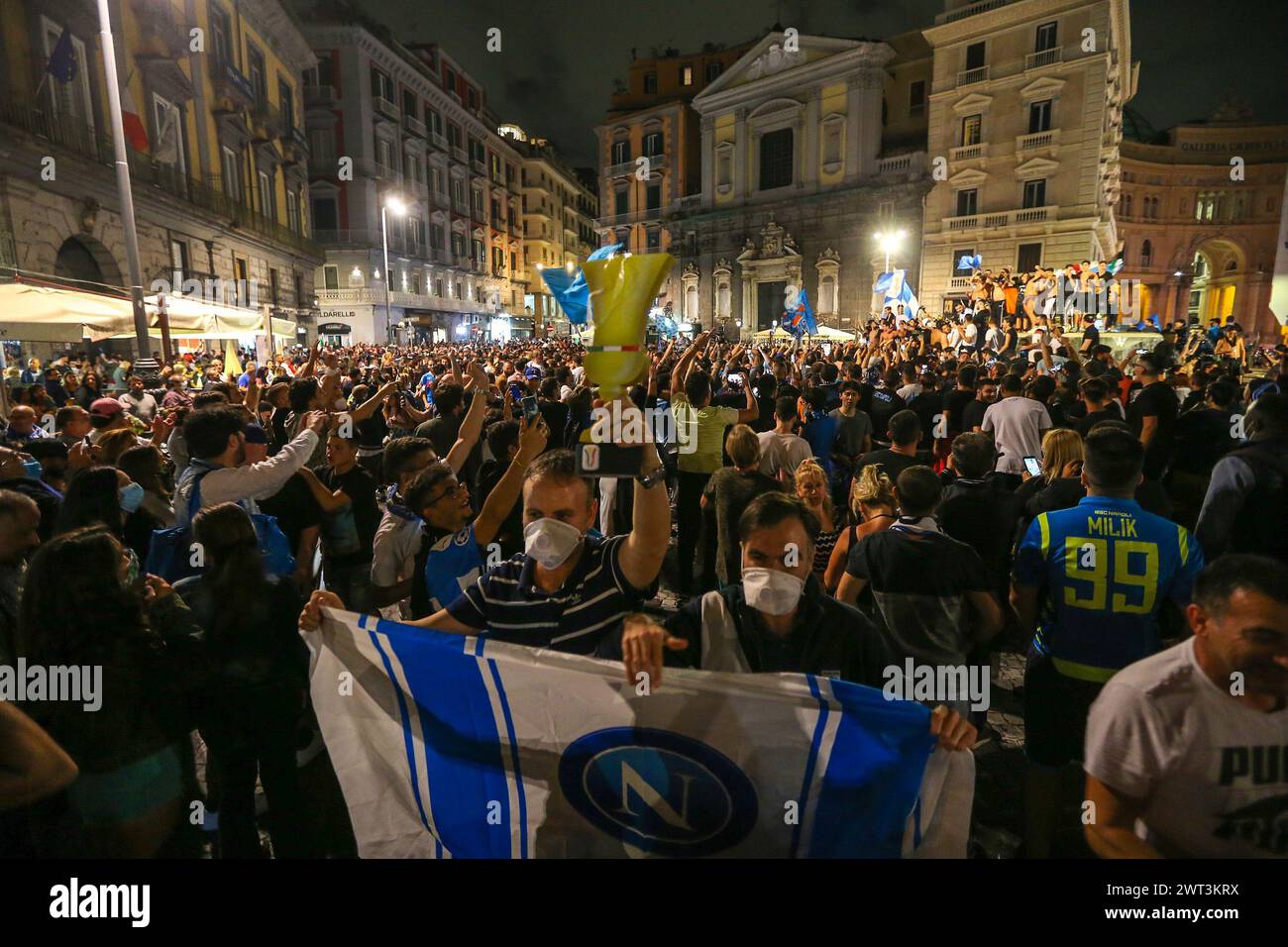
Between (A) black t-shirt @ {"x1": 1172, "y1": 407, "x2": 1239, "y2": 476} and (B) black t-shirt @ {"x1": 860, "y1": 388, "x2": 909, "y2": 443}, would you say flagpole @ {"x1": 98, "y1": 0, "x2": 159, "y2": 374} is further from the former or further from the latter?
(A) black t-shirt @ {"x1": 1172, "y1": 407, "x2": 1239, "y2": 476}

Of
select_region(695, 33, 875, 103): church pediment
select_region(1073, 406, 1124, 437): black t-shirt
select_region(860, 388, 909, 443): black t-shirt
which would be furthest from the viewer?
select_region(695, 33, 875, 103): church pediment

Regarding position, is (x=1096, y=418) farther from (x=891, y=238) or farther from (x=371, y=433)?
→ (x=891, y=238)

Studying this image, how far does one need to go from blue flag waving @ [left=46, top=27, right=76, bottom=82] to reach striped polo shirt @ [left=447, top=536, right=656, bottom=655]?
1814 cm

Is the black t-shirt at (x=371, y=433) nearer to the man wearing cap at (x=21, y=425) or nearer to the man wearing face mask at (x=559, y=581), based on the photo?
the man wearing cap at (x=21, y=425)

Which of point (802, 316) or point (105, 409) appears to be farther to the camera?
point (802, 316)

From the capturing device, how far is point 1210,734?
174 cm

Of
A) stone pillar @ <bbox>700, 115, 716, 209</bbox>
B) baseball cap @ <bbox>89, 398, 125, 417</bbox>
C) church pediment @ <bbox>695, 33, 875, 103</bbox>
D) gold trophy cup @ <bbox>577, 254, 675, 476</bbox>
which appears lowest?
baseball cap @ <bbox>89, 398, 125, 417</bbox>

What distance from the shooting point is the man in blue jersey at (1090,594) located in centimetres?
268

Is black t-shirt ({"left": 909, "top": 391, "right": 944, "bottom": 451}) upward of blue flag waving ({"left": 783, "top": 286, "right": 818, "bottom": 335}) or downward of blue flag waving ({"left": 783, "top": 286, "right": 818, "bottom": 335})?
downward

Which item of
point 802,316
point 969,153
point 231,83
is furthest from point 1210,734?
point 969,153

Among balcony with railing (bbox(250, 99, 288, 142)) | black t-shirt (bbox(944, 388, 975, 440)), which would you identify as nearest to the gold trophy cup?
black t-shirt (bbox(944, 388, 975, 440))

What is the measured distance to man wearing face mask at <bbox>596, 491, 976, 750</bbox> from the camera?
224cm

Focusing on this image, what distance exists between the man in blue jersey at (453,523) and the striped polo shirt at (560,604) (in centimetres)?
78

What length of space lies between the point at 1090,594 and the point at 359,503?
3.88 m
